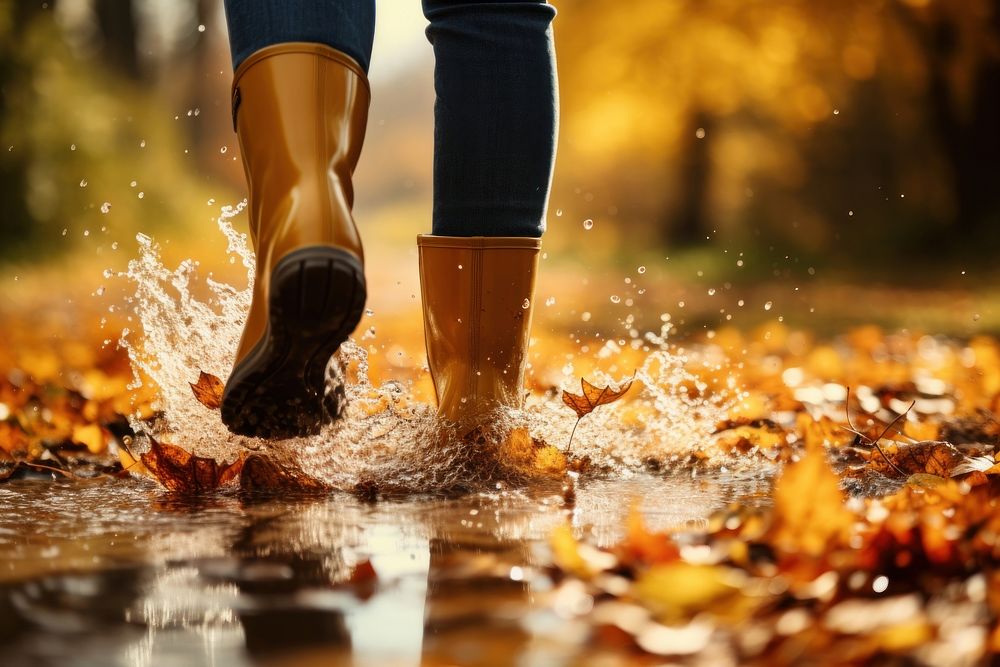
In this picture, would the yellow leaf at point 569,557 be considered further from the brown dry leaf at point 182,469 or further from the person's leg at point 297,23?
the person's leg at point 297,23

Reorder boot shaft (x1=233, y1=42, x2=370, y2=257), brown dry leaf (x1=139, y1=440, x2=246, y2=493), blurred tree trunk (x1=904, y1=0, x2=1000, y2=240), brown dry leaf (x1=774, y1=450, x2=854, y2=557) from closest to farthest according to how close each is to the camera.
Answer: brown dry leaf (x1=774, y1=450, x2=854, y2=557) → boot shaft (x1=233, y1=42, x2=370, y2=257) → brown dry leaf (x1=139, y1=440, x2=246, y2=493) → blurred tree trunk (x1=904, y1=0, x2=1000, y2=240)

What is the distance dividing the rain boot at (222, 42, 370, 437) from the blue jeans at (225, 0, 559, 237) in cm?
23

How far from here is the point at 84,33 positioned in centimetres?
1026

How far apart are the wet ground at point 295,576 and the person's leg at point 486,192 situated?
278 millimetres

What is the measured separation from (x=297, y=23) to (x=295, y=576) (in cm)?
87

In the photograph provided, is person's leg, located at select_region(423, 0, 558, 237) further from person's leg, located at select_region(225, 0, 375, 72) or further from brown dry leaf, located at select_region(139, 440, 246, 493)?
brown dry leaf, located at select_region(139, 440, 246, 493)

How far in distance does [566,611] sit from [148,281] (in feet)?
4.74

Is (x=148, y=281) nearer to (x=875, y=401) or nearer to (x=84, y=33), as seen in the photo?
(x=875, y=401)

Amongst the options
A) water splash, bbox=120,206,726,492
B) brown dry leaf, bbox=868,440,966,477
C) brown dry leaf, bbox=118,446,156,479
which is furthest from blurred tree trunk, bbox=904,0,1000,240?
brown dry leaf, bbox=118,446,156,479

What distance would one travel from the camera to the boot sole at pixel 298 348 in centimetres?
137

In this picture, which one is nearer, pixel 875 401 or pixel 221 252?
pixel 875 401

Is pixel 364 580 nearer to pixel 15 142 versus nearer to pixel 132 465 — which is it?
pixel 132 465

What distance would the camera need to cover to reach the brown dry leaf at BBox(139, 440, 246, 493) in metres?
1.68

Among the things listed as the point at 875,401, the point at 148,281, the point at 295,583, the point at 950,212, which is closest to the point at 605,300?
the point at 950,212
